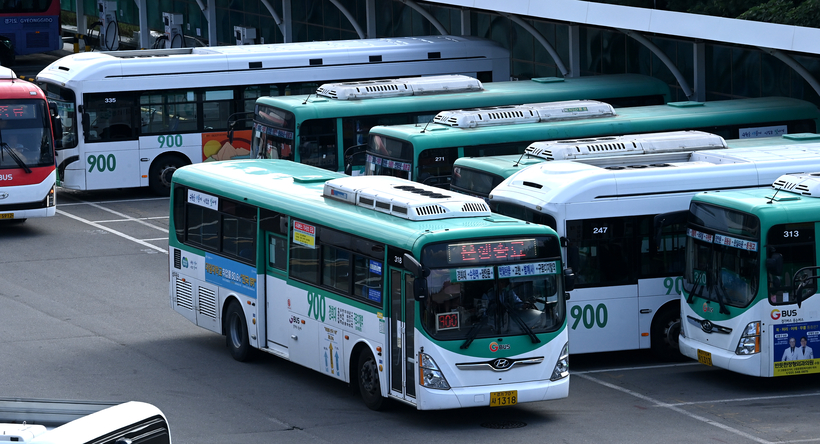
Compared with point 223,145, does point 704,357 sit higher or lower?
lower

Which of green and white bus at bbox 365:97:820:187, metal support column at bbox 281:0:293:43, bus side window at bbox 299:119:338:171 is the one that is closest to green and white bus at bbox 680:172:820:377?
green and white bus at bbox 365:97:820:187

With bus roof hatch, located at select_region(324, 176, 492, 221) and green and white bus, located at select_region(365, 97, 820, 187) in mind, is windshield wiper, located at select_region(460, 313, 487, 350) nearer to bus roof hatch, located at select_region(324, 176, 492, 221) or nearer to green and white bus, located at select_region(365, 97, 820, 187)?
bus roof hatch, located at select_region(324, 176, 492, 221)

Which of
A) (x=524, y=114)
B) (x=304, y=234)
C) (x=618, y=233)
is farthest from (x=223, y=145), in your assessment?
(x=618, y=233)

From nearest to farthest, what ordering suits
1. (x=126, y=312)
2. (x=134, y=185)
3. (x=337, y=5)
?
(x=126, y=312) → (x=134, y=185) → (x=337, y=5)

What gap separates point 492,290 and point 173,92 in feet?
51.9

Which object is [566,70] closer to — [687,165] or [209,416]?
[687,165]

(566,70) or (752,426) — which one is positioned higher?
(566,70)

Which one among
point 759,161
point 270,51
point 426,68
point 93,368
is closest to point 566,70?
point 426,68

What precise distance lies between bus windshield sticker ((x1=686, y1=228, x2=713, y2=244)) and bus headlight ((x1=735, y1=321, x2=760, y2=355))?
1142mm

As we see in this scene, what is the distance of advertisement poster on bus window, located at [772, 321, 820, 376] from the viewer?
14.3 metres

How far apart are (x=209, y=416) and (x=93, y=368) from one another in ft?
8.68

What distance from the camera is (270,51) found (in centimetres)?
2812

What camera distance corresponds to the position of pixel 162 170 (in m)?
27.6

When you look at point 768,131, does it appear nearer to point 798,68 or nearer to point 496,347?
point 798,68
